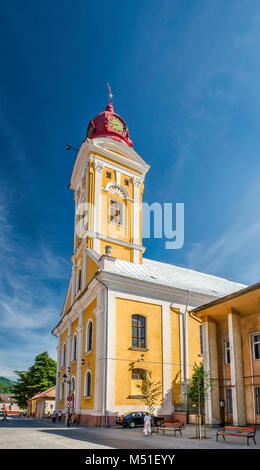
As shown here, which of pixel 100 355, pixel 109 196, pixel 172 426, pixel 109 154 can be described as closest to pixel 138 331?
pixel 100 355

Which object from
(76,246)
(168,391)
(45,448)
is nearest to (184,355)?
(168,391)

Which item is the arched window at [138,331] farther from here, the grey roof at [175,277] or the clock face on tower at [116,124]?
the clock face on tower at [116,124]

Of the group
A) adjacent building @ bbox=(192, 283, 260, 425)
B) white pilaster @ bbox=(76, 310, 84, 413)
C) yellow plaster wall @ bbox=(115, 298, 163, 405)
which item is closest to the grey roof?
yellow plaster wall @ bbox=(115, 298, 163, 405)

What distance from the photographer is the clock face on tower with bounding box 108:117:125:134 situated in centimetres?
4200

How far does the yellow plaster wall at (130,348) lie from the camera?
1030 inches

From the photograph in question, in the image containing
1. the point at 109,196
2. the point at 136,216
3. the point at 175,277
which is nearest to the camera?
the point at 175,277

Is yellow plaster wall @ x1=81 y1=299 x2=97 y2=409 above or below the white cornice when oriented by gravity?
below

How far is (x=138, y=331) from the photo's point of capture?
94.4ft

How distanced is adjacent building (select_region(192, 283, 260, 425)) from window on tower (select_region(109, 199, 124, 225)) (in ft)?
48.0

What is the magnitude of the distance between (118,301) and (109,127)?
2072 cm

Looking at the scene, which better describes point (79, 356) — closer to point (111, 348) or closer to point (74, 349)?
point (74, 349)

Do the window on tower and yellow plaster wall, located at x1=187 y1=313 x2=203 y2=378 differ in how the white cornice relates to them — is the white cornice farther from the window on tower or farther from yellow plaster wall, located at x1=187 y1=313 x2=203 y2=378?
yellow plaster wall, located at x1=187 y1=313 x2=203 y2=378

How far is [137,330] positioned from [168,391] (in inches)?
188

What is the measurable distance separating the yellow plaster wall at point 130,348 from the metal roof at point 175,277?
7.09 ft
